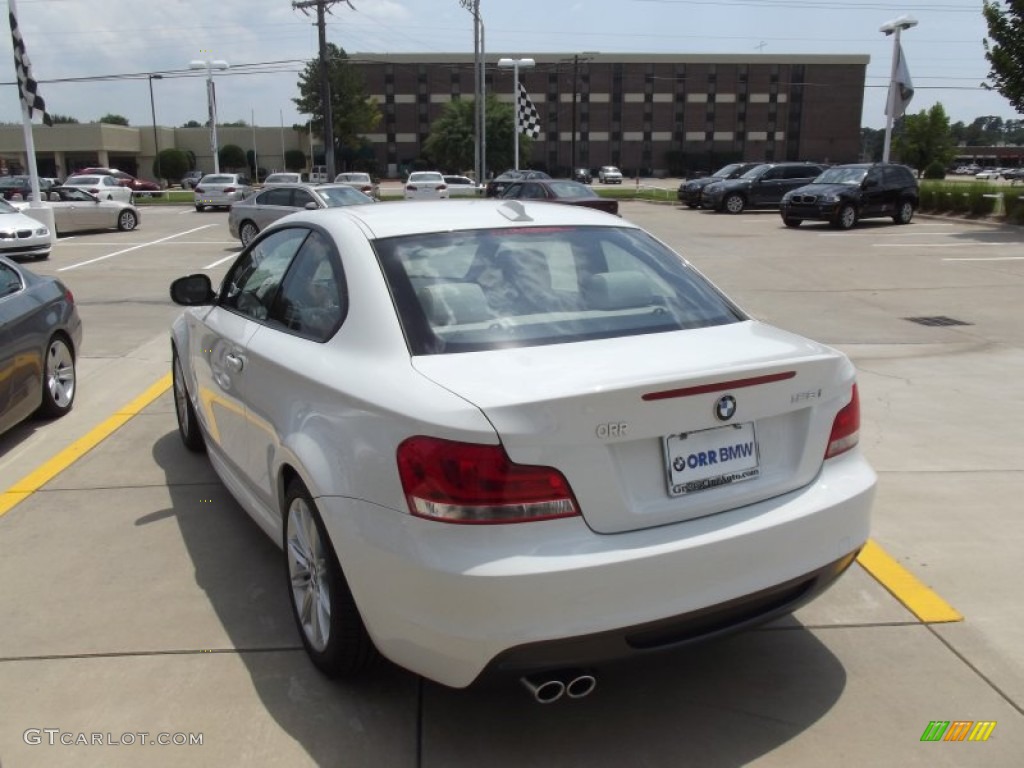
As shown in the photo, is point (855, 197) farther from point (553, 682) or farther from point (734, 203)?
point (553, 682)

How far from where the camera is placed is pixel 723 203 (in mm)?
32219

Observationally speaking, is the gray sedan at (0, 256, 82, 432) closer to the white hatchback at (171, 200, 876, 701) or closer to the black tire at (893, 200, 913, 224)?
the white hatchback at (171, 200, 876, 701)

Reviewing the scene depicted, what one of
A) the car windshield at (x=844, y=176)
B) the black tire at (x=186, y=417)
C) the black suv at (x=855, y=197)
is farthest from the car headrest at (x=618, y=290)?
the car windshield at (x=844, y=176)

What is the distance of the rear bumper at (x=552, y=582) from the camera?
2.42m

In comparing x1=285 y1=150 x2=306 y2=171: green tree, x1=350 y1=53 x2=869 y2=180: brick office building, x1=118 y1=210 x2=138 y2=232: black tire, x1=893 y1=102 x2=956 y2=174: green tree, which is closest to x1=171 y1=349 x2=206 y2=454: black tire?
x1=118 y1=210 x2=138 y2=232: black tire

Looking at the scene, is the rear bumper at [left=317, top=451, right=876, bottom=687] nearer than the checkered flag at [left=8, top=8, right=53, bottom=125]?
Yes

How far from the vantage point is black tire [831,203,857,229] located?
24.3 metres

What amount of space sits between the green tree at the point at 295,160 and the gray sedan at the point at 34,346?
315ft

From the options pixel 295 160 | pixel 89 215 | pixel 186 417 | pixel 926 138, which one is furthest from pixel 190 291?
pixel 295 160

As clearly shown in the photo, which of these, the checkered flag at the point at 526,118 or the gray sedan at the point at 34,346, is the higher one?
the checkered flag at the point at 526,118

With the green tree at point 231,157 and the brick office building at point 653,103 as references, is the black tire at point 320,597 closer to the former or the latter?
the green tree at point 231,157

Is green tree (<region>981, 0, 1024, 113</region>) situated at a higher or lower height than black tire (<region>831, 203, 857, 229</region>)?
higher

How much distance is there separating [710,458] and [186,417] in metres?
3.96

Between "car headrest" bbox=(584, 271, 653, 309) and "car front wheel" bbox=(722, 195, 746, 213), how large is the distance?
3006 centimetres
